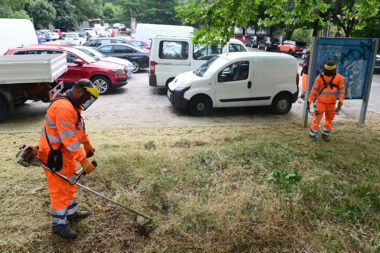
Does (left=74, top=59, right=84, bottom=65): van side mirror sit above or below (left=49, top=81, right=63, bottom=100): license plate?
above

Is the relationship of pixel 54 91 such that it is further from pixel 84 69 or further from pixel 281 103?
pixel 281 103

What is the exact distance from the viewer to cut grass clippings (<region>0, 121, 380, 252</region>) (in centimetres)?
346

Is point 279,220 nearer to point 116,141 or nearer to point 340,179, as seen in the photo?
point 340,179

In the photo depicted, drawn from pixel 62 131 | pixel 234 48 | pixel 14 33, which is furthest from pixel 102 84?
pixel 62 131

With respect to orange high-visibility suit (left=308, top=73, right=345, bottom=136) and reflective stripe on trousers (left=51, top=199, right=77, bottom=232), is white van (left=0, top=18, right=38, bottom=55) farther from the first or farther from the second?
orange high-visibility suit (left=308, top=73, right=345, bottom=136)

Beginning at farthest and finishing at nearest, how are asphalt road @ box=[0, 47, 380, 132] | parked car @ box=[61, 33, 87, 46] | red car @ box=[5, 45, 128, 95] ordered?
parked car @ box=[61, 33, 87, 46]
red car @ box=[5, 45, 128, 95]
asphalt road @ box=[0, 47, 380, 132]

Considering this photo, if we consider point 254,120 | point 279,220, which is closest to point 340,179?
point 279,220

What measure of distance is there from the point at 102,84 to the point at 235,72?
4.96m

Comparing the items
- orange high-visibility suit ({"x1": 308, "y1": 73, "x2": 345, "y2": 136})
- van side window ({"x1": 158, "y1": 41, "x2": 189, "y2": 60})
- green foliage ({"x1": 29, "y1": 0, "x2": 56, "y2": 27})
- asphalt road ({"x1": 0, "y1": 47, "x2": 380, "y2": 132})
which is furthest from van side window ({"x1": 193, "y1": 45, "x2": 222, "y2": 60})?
green foliage ({"x1": 29, "y1": 0, "x2": 56, "y2": 27})

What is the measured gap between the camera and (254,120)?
27.0ft

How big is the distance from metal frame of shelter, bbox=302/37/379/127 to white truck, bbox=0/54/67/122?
622 cm

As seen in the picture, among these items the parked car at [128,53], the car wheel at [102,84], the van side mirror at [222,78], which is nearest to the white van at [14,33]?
the parked car at [128,53]

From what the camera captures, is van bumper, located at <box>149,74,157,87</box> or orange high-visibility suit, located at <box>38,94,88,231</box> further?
van bumper, located at <box>149,74,157,87</box>

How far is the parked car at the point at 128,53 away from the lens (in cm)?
1448
